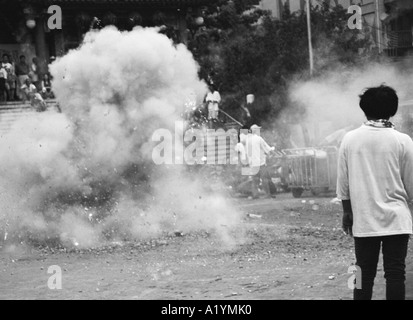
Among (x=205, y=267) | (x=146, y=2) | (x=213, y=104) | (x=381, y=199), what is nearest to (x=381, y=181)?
(x=381, y=199)

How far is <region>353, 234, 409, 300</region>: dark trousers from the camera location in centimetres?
501

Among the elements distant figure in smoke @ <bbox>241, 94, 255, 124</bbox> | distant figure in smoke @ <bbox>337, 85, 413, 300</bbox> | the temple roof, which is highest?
the temple roof

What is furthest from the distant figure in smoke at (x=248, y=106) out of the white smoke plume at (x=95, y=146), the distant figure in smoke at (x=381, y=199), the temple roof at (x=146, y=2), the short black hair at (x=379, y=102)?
the distant figure in smoke at (x=381, y=199)

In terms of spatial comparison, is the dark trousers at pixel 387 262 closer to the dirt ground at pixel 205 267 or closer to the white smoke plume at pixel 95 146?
the dirt ground at pixel 205 267

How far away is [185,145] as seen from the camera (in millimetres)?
10430

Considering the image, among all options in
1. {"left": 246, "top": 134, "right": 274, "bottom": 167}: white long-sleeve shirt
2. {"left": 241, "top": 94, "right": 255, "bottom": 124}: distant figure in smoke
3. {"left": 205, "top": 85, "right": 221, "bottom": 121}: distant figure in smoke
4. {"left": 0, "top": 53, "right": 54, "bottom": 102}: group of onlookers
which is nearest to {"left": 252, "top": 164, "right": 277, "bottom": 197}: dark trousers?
{"left": 246, "top": 134, "right": 274, "bottom": 167}: white long-sleeve shirt

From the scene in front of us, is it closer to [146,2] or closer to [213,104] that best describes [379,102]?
[213,104]

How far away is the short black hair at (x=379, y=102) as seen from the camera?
5223mm

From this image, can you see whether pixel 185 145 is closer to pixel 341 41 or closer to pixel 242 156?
pixel 242 156

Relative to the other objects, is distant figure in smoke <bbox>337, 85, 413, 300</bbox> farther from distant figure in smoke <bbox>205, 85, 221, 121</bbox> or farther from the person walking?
distant figure in smoke <bbox>205, 85, 221, 121</bbox>

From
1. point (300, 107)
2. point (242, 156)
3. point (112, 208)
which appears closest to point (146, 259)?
point (112, 208)

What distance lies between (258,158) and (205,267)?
9141mm

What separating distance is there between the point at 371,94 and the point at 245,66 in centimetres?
2095

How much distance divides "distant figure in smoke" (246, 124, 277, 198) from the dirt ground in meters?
5.92
